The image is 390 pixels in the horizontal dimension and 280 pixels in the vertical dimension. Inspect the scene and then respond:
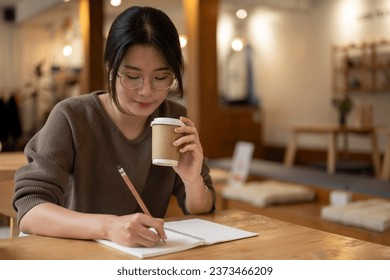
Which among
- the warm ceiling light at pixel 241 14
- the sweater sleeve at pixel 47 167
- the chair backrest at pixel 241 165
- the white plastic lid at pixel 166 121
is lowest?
the chair backrest at pixel 241 165

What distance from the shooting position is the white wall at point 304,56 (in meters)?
6.91

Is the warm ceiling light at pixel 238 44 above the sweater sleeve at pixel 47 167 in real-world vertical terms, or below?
above

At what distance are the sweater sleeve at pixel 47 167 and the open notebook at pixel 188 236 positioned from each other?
246 mm

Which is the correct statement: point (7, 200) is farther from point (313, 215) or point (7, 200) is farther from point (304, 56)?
point (304, 56)

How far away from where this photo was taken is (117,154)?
58.6 inches

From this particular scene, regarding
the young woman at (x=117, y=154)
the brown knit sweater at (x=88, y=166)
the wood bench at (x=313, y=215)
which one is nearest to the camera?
the young woman at (x=117, y=154)

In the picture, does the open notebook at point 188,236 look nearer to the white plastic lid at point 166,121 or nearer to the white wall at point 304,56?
the white plastic lid at point 166,121

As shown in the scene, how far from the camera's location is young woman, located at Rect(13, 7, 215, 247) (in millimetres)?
1193

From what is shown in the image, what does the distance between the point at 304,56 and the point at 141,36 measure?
673 cm

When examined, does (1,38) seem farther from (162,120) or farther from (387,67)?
(387,67)

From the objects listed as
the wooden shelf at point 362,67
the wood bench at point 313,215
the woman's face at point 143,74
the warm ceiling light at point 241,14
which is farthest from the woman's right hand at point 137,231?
the warm ceiling light at point 241,14

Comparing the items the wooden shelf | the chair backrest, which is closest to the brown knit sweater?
the chair backrest
